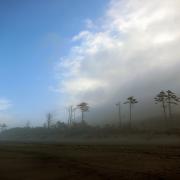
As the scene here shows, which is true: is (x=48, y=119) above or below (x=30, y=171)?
above

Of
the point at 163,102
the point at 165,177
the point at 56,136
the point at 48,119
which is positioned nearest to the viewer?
the point at 165,177

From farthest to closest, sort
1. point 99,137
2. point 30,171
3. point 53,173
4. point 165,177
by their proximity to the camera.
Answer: point 99,137 → point 30,171 → point 53,173 → point 165,177

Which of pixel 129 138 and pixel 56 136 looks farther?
pixel 56 136

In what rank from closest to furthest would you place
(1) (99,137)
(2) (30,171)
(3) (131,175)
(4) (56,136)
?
(3) (131,175) < (2) (30,171) < (1) (99,137) < (4) (56,136)

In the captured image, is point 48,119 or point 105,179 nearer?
point 105,179

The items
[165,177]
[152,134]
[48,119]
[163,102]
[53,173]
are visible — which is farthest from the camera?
[48,119]

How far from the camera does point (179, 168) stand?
1639 centimetres

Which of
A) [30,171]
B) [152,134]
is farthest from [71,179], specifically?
[152,134]

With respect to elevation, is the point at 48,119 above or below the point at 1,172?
above

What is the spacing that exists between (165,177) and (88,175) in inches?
173

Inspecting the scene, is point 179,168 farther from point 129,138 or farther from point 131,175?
point 129,138

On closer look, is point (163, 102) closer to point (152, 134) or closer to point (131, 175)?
point (152, 134)

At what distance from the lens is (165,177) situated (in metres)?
13.8

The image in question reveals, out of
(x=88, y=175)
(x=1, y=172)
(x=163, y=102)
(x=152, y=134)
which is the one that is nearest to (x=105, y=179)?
(x=88, y=175)
